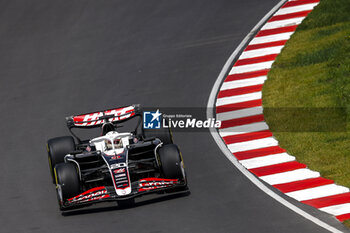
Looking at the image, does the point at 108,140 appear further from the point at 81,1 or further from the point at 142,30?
the point at 81,1

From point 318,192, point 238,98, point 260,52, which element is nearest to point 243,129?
point 238,98

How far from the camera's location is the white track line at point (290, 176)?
13898mm

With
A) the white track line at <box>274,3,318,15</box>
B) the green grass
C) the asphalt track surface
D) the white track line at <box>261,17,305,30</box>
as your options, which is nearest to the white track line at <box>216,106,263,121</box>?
the green grass

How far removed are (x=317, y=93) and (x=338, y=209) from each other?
235 inches

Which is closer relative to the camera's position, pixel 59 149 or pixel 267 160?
pixel 59 149

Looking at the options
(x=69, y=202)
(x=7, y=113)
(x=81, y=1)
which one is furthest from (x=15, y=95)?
(x=69, y=202)

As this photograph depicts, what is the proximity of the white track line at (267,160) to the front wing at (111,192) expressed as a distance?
7.61 ft

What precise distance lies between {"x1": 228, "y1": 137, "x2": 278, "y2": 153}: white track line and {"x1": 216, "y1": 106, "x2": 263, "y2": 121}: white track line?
4.99 ft

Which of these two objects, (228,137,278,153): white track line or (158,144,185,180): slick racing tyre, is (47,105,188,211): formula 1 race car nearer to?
(158,144,185,180): slick racing tyre

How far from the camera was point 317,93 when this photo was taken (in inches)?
704

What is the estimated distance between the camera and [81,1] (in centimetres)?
2578

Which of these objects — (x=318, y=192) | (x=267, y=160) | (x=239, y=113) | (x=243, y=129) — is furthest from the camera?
(x=239, y=113)

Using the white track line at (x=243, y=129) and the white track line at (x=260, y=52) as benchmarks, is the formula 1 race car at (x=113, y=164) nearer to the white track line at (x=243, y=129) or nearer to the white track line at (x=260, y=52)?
the white track line at (x=243, y=129)

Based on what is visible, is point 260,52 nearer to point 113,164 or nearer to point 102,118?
point 102,118
